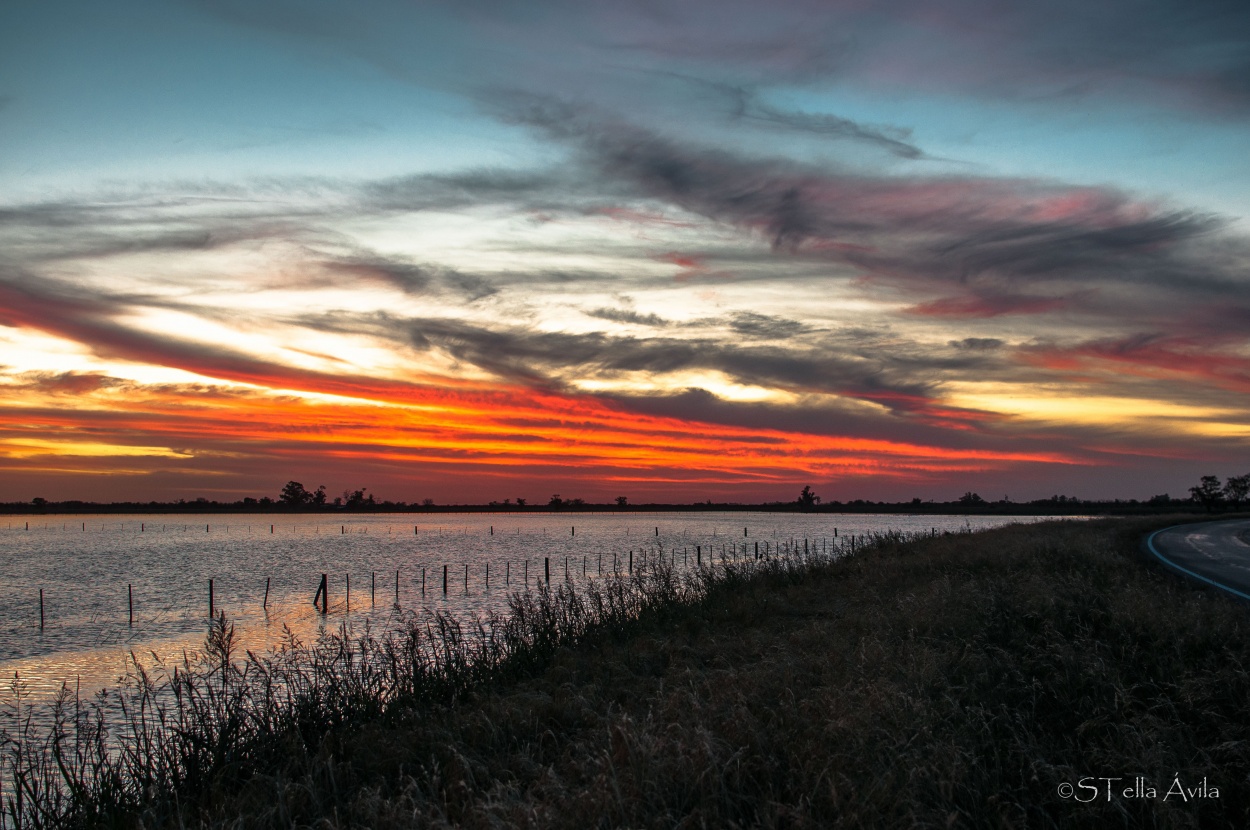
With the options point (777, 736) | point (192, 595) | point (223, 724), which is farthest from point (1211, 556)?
point (192, 595)

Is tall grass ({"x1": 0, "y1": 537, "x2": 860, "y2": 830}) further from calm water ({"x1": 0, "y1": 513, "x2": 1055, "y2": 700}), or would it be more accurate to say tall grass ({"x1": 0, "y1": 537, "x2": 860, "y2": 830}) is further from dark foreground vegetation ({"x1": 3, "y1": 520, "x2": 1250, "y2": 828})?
calm water ({"x1": 0, "y1": 513, "x2": 1055, "y2": 700})

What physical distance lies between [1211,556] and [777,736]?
3419 cm

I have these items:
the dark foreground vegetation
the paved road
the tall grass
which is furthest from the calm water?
the paved road

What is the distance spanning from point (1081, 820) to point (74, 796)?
11611mm

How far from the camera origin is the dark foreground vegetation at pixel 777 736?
7.67m

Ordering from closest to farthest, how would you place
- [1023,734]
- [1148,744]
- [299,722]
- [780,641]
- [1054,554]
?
[1148,744]
[1023,734]
[299,722]
[780,641]
[1054,554]

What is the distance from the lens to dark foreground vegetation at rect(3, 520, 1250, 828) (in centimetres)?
767

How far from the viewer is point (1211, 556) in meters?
34.2

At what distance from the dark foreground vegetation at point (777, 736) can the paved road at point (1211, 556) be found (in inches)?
365

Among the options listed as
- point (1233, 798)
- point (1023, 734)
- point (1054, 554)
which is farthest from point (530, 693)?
point (1054, 554)

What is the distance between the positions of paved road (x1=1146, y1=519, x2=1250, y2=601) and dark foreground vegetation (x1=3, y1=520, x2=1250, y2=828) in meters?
9.28

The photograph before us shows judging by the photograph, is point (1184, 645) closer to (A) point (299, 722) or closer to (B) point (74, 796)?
(A) point (299, 722)

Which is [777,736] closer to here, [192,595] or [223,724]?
[223,724]

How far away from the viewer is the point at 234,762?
11773 millimetres
